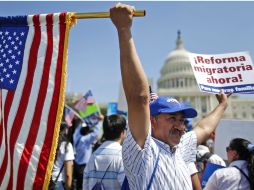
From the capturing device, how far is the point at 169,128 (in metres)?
2.02

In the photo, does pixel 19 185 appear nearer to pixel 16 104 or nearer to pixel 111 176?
pixel 16 104

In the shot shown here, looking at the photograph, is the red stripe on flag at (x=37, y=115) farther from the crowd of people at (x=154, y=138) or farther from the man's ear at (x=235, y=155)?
the man's ear at (x=235, y=155)

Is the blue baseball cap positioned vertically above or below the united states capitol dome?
below

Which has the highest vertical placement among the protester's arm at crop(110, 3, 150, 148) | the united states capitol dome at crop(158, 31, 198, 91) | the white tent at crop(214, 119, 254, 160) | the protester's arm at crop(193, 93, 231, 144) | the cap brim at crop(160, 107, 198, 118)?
the united states capitol dome at crop(158, 31, 198, 91)

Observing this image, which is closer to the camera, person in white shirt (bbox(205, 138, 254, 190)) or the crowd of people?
the crowd of people

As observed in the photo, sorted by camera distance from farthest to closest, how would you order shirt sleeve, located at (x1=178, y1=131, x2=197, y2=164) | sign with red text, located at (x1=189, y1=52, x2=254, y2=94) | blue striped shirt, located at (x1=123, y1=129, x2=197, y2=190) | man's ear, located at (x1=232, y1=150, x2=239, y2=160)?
sign with red text, located at (x1=189, y1=52, x2=254, y2=94), man's ear, located at (x1=232, y1=150, x2=239, y2=160), shirt sleeve, located at (x1=178, y1=131, x2=197, y2=164), blue striped shirt, located at (x1=123, y1=129, x2=197, y2=190)

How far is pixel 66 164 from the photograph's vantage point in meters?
4.13

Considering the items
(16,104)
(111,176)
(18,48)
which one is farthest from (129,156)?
(111,176)

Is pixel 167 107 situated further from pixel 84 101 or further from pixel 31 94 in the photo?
pixel 84 101

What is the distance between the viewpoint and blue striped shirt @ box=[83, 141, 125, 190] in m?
3.11

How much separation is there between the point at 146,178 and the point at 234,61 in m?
2.37

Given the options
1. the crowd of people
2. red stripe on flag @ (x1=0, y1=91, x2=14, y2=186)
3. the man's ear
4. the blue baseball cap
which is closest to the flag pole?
the crowd of people

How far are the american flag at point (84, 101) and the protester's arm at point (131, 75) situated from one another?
760 centimetres

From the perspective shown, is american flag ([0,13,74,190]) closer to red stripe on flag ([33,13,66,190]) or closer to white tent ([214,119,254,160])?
red stripe on flag ([33,13,66,190])
